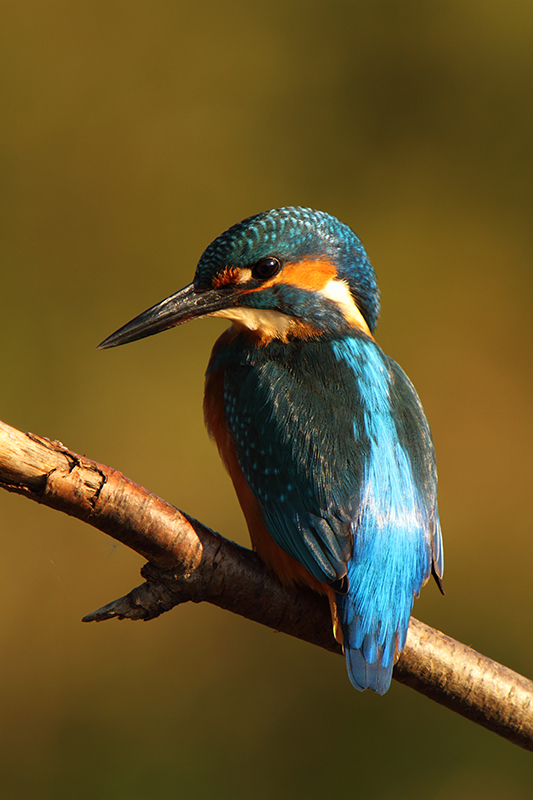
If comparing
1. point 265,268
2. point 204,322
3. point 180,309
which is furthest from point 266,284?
point 204,322

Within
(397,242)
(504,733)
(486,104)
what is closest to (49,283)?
(397,242)

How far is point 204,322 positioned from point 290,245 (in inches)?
66.5

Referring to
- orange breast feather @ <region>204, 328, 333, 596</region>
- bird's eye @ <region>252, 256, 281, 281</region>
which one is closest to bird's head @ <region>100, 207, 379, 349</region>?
bird's eye @ <region>252, 256, 281, 281</region>

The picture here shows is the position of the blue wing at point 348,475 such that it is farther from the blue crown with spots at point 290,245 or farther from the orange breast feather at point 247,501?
the blue crown with spots at point 290,245

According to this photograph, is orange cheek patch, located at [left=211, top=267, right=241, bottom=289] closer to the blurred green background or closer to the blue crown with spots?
the blue crown with spots

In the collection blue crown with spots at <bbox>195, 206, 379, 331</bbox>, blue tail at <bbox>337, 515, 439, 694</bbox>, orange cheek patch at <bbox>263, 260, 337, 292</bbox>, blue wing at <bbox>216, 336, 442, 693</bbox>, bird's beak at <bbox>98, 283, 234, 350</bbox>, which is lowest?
blue tail at <bbox>337, 515, 439, 694</bbox>

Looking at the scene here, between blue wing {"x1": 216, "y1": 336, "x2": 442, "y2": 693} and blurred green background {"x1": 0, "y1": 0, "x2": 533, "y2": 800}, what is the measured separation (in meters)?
1.36

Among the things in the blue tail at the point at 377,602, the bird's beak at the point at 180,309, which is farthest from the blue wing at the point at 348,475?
the bird's beak at the point at 180,309

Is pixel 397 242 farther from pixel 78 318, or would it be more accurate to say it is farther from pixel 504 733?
pixel 504 733

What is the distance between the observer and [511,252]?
10.2 feet

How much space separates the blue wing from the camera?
115cm

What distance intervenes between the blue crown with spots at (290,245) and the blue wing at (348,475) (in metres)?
0.16

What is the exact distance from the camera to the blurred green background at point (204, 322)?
2.37 meters

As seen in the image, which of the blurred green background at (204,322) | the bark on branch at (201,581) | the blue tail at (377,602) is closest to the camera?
the bark on branch at (201,581)
